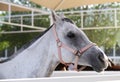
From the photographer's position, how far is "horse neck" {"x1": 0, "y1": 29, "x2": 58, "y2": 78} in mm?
2500

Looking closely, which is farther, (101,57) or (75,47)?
(75,47)

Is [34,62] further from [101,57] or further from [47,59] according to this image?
[101,57]

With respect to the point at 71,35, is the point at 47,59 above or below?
below

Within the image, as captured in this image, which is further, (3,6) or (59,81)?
(3,6)

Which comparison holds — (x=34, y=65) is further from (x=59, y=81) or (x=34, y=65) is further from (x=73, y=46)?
(x=59, y=81)

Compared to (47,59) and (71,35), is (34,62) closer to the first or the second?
(47,59)

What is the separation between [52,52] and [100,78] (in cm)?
81

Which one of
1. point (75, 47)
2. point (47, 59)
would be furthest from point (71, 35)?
point (47, 59)

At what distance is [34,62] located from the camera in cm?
252

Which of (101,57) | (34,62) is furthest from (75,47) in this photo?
(34,62)

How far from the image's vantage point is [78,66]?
268cm

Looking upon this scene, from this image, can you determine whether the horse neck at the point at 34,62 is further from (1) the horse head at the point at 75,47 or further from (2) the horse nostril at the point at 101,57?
(2) the horse nostril at the point at 101,57

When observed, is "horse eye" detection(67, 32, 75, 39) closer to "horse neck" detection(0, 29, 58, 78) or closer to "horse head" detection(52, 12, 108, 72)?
"horse head" detection(52, 12, 108, 72)

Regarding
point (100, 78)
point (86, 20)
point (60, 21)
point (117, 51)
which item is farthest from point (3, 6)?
point (117, 51)
